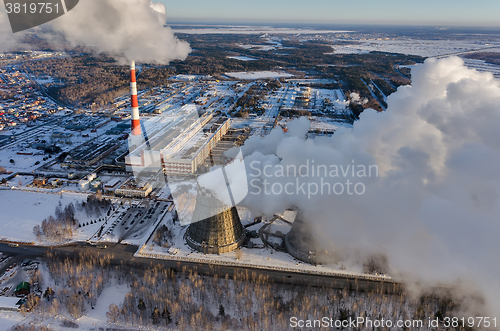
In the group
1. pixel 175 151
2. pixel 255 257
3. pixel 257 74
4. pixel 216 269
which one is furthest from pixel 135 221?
pixel 257 74

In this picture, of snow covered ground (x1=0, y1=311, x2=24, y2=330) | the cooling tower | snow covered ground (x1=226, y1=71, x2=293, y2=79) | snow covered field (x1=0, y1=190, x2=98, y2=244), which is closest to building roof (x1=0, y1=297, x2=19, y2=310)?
snow covered ground (x1=0, y1=311, x2=24, y2=330)

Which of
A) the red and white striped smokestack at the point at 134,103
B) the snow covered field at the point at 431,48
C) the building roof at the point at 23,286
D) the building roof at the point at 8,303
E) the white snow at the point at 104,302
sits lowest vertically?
the white snow at the point at 104,302

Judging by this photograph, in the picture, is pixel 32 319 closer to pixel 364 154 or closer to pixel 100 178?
pixel 100 178

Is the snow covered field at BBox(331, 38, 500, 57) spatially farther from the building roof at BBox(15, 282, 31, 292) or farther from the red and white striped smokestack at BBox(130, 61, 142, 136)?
the building roof at BBox(15, 282, 31, 292)

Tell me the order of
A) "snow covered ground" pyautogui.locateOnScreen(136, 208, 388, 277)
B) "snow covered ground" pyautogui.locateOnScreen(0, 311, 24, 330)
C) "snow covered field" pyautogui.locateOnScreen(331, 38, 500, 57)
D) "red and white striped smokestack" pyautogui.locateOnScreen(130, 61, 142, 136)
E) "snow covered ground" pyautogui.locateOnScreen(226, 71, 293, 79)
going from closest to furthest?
1. "snow covered ground" pyautogui.locateOnScreen(0, 311, 24, 330)
2. "snow covered ground" pyautogui.locateOnScreen(136, 208, 388, 277)
3. "red and white striped smokestack" pyautogui.locateOnScreen(130, 61, 142, 136)
4. "snow covered ground" pyautogui.locateOnScreen(226, 71, 293, 79)
5. "snow covered field" pyautogui.locateOnScreen(331, 38, 500, 57)

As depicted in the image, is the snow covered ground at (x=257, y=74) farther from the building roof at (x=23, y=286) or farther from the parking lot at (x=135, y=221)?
the building roof at (x=23, y=286)

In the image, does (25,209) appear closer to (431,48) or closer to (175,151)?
(175,151)

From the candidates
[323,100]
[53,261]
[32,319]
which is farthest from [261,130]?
[32,319]

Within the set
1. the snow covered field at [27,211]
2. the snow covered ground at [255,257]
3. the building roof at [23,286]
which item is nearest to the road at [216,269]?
the snow covered ground at [255,257]
